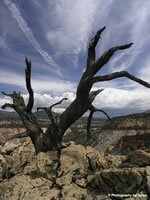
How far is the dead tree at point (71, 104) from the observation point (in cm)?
1334

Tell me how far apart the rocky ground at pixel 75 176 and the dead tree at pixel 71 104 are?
0.82 meters

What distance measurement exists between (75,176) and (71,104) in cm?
349

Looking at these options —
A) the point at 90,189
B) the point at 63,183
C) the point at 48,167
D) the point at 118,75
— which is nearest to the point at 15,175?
the point at 48,167

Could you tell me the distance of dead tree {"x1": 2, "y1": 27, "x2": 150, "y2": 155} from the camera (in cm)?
1334

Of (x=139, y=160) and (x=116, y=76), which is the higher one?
(x=116, y=76)

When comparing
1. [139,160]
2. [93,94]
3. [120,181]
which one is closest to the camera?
[120,181]

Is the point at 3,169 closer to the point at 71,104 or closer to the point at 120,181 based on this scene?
the point at 71,104

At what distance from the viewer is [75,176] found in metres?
12.6

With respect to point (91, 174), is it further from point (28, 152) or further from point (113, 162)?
point (28, 152)

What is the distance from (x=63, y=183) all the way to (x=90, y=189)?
115 centimetres

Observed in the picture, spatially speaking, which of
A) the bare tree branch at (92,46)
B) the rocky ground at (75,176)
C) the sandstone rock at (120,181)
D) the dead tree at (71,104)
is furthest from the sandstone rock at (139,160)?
the bare tree branch at (92,46)

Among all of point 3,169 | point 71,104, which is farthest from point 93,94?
point 3,169

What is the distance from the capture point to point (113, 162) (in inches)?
557

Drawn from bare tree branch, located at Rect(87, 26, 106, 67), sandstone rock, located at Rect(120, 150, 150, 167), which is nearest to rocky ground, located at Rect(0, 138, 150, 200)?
sandstone rock, located at Rect(120, 150, 150, 167)
